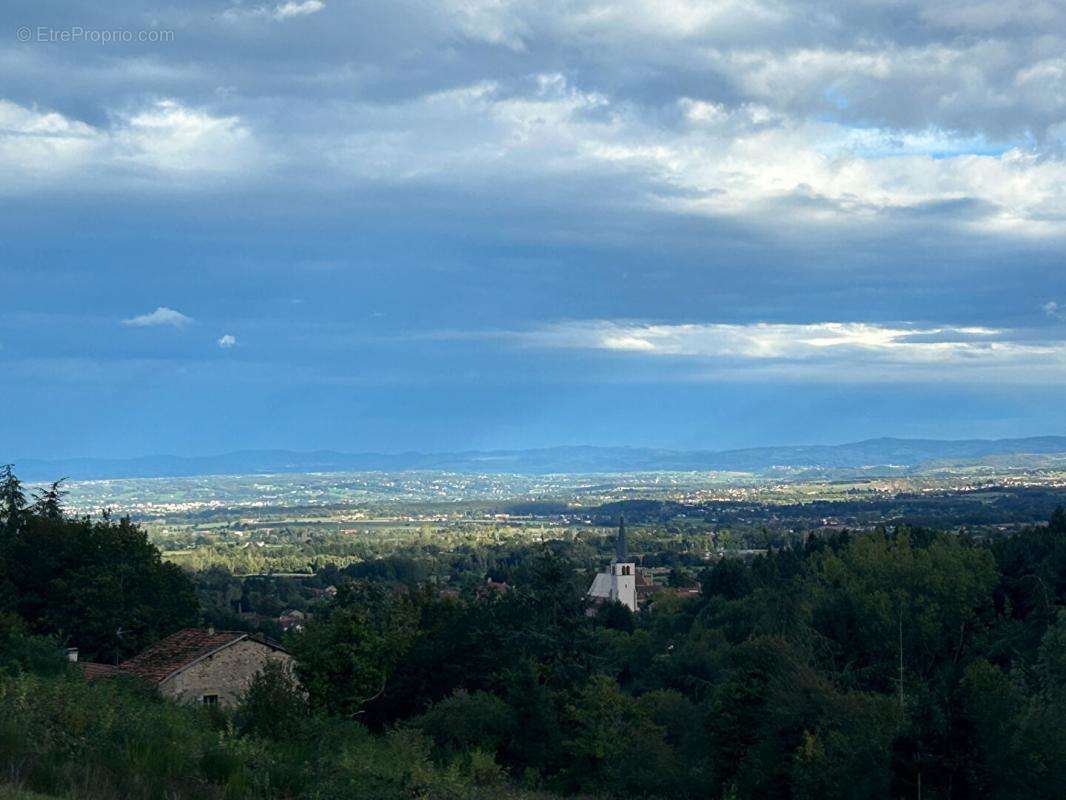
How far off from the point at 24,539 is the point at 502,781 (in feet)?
91.2

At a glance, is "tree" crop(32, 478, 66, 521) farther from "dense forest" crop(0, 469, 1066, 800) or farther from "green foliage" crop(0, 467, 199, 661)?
"green foliage" crop(0, 467, 199, 661)

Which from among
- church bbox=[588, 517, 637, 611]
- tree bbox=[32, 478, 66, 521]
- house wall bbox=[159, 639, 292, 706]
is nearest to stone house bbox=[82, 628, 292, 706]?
house wall bbox=[159, 639, 292, 706]

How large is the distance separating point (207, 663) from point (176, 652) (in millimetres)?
1371

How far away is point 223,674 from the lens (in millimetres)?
31469

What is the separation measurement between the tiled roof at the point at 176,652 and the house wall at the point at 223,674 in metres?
0.18

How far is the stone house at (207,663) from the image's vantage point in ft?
100

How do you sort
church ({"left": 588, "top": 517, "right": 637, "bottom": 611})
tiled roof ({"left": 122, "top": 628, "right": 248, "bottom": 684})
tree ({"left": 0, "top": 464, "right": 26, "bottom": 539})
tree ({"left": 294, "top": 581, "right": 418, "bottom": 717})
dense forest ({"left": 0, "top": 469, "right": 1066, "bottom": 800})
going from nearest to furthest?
1. dense forest ({"left": 0, "top": 469, "right": 1066, "bottom": 800})
2. tiled roof ({"left": 122, "top": 628, "right": 248, "bottom": 684})
3. tree ({"left": 294, "top": 581, "right": 418, "bottom": 717})
4. tree ({"left": 0, "top": 464, "right": 26, "bottom": 539})
5. church ({"left": 588, "top": 517, "right": 637, "bottom": 611})

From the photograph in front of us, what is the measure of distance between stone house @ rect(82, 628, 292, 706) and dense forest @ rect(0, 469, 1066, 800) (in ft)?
4.71

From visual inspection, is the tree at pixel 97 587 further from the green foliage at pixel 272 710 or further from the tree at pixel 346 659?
the green foliage at pixel 272 710

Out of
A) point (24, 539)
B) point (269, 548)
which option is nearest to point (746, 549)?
point (269, 548)

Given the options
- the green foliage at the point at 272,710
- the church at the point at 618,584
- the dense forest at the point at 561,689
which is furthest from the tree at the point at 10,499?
the church at the point at 618,584

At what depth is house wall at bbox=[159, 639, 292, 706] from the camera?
3061 centimetres

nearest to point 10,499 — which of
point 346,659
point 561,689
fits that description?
point 346,659

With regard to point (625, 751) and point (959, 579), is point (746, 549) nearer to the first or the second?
point (959, 579)
